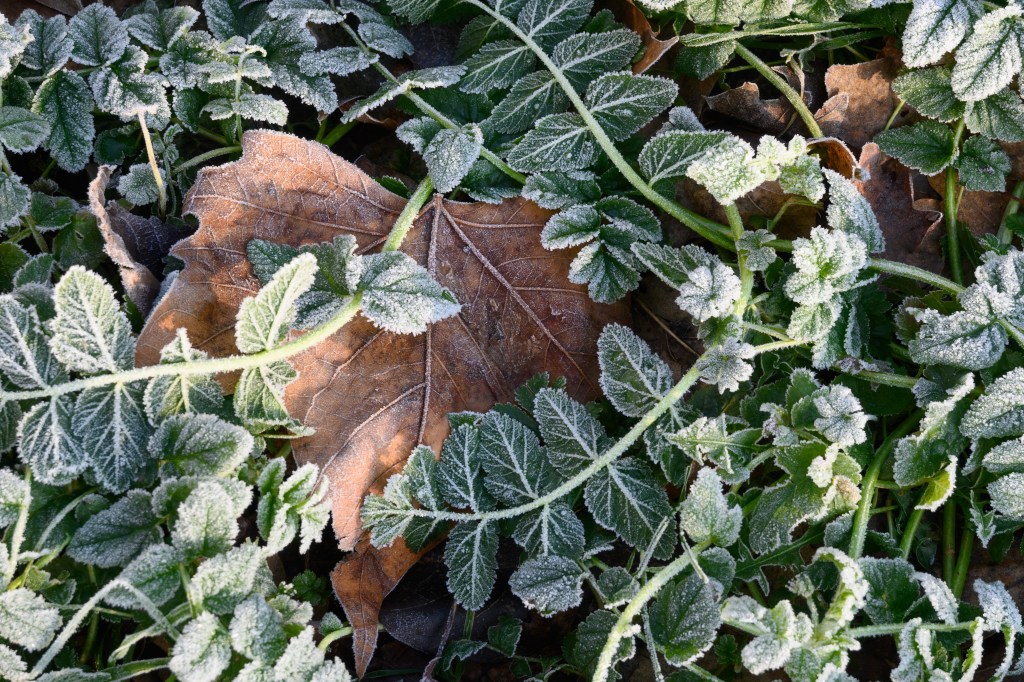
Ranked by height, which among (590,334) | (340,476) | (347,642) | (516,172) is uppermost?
(516,172)

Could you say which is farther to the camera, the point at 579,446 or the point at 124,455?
the point at 579,446

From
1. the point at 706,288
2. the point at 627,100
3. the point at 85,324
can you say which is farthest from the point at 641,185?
the point at 85,324

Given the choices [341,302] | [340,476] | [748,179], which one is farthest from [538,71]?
[340,476]

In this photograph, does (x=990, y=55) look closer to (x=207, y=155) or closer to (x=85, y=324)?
(x=207, y=155)

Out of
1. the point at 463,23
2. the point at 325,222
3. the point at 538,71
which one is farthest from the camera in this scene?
the point at 463,23

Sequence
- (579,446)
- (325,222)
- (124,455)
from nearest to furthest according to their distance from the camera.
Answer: (124,455), (579,446), (325,222)

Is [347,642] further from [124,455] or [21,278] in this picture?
[21,278]

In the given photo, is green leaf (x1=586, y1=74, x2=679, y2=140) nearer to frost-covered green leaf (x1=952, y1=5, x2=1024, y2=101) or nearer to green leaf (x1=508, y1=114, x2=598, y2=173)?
green leaf (x1=508, y1=114, x2=598, y2=173)

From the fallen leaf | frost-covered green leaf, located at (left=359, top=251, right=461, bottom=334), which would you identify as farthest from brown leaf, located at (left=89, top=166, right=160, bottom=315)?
frost-covered green leaf, located at (left=359, top=251, right=461, bottom=334)
